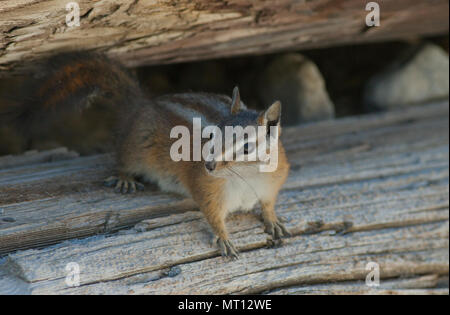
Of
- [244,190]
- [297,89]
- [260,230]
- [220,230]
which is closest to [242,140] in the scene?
[244,190]

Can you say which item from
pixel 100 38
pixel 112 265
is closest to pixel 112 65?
pixel 100 38

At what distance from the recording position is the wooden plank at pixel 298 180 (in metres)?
2.64

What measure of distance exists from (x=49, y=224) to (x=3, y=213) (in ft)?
0.78

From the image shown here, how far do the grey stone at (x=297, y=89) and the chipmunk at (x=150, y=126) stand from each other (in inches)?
47.4

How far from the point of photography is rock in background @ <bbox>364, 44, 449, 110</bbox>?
418 centimetres

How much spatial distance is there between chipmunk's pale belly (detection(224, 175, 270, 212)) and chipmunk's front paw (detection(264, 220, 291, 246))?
6.9 inches

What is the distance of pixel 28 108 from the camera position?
3010mm

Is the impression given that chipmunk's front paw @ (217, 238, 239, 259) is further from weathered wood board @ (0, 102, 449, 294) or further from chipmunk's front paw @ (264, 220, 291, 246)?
chipmunk's front paw @ (264, 220, 291, 246)

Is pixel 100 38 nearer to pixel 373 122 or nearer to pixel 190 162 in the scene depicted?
pixel 190 162

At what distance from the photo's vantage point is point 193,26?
9.68 feet

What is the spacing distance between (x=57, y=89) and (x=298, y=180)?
5.01 feet
